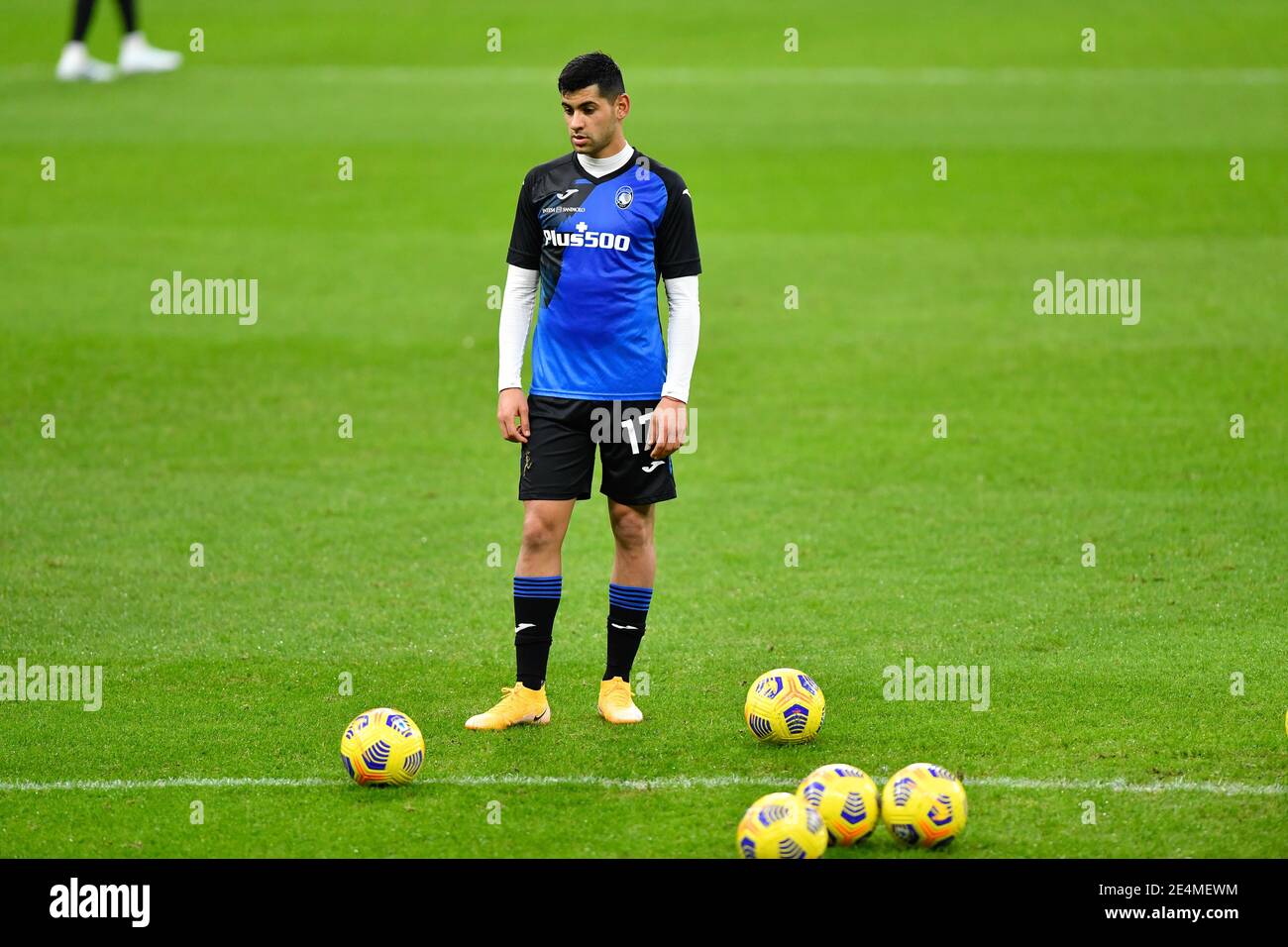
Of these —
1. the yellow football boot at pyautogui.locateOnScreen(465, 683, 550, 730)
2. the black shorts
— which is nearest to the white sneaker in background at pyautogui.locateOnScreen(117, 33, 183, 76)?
the black shorts

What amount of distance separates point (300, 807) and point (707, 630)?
3.10 meters

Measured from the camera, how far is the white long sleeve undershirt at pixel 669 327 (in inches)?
291

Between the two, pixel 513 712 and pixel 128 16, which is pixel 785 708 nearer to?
pixel 513 712

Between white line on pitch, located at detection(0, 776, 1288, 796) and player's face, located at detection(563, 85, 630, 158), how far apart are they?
2.82 metres

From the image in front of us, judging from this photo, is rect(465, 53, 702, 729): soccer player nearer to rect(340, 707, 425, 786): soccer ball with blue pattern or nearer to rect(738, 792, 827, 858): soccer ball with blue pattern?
rect(340, 707, 425, 786): soccer ball with blue pattern

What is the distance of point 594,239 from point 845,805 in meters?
2.80

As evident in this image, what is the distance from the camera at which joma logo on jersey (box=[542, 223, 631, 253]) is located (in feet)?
24.0

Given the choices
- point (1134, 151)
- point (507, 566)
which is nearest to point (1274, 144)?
point (1134, 151)

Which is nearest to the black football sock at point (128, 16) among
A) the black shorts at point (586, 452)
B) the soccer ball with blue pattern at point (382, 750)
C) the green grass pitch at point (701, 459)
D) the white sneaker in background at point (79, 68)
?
the white sneaker in background at point (79, 68)

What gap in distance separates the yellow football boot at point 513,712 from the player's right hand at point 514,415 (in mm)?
1197

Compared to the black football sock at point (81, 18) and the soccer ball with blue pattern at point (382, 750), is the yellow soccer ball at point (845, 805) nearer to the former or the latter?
the soccer ball with blue pattern at point (382, 750)

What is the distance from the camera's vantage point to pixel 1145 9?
32156 millimetres

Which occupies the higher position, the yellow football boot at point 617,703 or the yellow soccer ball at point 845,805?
the yellow football boot at point 617,703

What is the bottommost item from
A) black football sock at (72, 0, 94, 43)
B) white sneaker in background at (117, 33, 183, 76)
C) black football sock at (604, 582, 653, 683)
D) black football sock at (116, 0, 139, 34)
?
black football sock at (604, 582, 653, 683)
